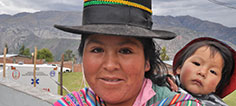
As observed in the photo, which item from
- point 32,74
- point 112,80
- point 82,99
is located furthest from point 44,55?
point 112,80

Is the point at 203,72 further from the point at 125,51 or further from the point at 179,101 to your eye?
the point at 125,51

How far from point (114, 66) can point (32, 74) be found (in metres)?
10.6

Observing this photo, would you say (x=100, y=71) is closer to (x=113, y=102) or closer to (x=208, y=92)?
(x=113, y=102)

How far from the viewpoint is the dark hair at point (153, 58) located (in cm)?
120

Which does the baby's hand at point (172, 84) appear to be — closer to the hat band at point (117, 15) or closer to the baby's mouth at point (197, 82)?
the baby's mouth at point (197, 82)

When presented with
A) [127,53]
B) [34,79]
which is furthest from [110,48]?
[34,79]

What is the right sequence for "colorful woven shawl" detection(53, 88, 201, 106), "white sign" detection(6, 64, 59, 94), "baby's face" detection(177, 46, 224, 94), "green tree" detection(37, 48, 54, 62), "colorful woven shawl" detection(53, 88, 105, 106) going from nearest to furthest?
"colorful woven shawl" detection(53, 88, 201, 106) → "colorful woven shawl" detection(53, 88, 105, 106) → "baby's face" detection(177, 46, 224, 94) → "white sign" detection(6, 64, 59, 94) → "green tree" detection(37, 48, 54, 62)

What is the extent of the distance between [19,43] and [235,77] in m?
181

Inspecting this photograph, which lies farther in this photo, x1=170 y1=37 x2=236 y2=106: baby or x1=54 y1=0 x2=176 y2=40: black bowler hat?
x1=170 y1=37 x2=236 y2=106: baby

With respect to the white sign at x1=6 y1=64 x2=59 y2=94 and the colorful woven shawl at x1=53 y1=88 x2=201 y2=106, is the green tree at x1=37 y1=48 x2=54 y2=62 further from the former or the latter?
the colorful woven shawl at x1=53 y1=88 x2=201 y2=106

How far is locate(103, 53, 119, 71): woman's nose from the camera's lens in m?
1.05

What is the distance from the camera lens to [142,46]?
1156 millimetres

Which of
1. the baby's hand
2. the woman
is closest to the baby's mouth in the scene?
the baby's hand

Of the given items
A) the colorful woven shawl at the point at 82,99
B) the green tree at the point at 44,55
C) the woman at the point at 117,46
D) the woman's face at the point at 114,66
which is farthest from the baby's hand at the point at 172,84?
the green tree at the point at 44,55
